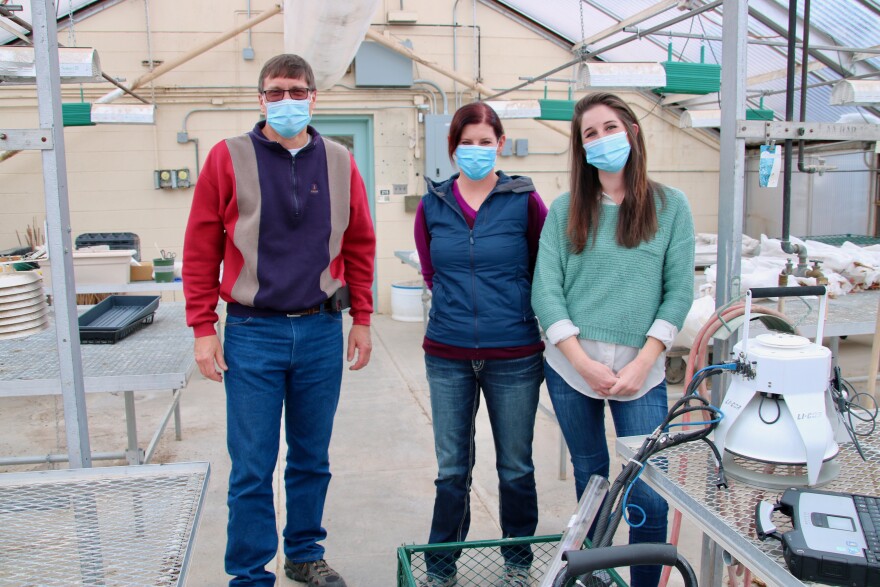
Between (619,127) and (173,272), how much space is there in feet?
9.16

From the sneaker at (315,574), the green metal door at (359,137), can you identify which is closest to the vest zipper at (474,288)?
the sneaker at (315,574)

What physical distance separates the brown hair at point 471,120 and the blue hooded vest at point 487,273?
0.14 metres

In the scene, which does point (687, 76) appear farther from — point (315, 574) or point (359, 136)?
point (315, 574)

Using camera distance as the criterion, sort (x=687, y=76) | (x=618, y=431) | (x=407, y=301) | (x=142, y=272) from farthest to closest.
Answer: (x=407, y=301) → (x=687, y=76) → (x=142, y=272) → (x=618, y=431)

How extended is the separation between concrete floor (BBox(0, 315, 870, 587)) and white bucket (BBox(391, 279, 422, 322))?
4.32 feet

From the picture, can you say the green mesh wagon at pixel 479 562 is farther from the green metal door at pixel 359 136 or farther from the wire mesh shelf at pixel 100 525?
the green metal door at pixel 359 136

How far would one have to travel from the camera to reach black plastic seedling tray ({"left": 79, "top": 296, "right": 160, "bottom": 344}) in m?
2.35

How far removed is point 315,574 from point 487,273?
1030 millimetres

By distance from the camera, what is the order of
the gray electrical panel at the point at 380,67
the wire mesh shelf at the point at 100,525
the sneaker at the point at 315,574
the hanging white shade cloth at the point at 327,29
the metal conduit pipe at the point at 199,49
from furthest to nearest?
the gray electrical panel at the point at 380,67, the metal conduit pipe at the point at 199,49, the hanging white shade cloth at the point at 327,29, the sneaker at the point at 315,574, the wire mesh shelf at the point at 100,525

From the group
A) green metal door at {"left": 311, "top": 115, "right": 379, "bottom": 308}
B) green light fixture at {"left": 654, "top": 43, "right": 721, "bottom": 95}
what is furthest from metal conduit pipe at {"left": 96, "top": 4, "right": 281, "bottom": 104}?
green light fixture at {"left": 654, "top": 43, "right": 721, "bottom": 95}

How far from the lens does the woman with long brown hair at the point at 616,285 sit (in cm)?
155

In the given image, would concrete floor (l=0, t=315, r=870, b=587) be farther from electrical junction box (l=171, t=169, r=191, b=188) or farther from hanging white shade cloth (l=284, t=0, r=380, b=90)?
electrical junction box (l=171, t=169, r=191, b=188)

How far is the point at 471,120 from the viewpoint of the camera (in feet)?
5.91

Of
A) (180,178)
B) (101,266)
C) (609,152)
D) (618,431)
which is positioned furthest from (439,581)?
(180,178)
